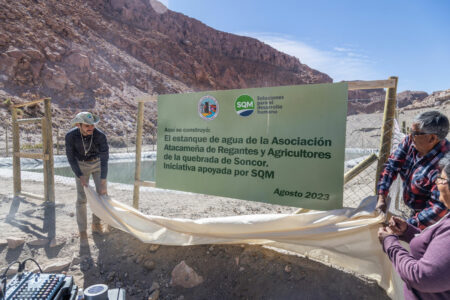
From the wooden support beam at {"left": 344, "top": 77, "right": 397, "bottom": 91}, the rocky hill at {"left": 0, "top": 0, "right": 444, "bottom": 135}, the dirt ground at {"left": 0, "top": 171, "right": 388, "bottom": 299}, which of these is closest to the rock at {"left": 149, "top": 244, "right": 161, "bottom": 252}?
the dirt ground at {"left": 0, "top": 171, "right": 388, "bottom": 299}

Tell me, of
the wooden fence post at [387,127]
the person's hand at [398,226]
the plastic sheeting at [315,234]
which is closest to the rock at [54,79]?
the plastic sheeting at [315,234]

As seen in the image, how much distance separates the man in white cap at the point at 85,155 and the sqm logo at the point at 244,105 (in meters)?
1.69

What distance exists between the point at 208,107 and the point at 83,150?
5.55 feet

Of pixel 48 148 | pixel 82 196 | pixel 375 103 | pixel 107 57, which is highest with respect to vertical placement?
pixel 375 103

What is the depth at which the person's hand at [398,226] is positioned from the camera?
1.67 meters

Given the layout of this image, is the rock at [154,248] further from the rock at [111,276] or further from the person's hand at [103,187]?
the person's hand at [103,187]

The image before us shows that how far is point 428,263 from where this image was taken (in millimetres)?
1204

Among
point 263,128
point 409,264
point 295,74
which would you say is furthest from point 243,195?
point 295,74

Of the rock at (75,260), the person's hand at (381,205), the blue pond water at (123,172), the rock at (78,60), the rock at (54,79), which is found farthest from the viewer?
the rock at (78,60)

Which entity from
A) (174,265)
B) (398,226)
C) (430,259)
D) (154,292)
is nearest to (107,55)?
(174,265)

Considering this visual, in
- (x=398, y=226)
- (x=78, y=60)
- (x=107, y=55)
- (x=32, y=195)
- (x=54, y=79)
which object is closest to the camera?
(x=398, y=226)

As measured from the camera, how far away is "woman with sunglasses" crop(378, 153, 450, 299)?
117cm

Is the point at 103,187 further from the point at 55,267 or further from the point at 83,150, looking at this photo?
the point at 55,267

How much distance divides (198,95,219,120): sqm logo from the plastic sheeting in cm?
Answer: 113
